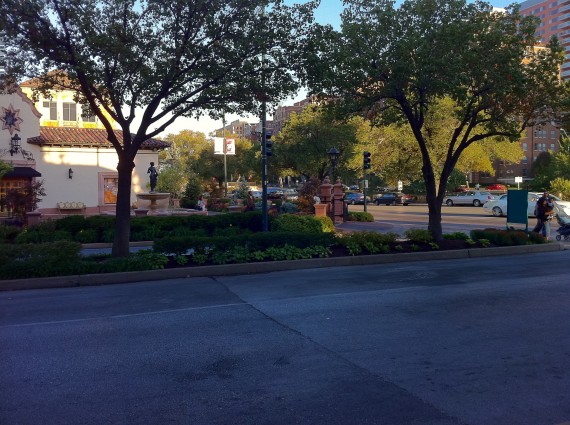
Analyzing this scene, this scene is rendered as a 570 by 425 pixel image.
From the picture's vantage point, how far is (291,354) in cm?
636

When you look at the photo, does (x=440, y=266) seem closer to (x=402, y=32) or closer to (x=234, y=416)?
(x=402, y=32)

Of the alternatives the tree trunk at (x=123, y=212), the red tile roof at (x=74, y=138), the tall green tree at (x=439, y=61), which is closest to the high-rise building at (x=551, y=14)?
the red tile roof at (x=74, y=138)

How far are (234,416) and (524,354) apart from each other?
11.7 feet

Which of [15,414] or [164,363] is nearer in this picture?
[15,414]

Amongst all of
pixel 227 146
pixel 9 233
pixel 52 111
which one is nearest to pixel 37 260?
pixel 9 233

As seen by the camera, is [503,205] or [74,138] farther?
[503,205]

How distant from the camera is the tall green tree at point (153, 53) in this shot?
1208cm

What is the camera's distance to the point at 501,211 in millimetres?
34875

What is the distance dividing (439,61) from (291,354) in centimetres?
1022

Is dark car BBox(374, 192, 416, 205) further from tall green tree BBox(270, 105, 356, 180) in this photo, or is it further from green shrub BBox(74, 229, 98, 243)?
green shrub BBox(74, 229, 98, 243)

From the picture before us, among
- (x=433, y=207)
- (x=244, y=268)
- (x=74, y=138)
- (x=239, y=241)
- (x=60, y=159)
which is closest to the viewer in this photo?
(x=244, y=268)

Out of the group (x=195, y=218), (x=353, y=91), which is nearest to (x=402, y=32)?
(x=353, y=91)

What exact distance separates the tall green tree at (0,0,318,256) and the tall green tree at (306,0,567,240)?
1.26 m

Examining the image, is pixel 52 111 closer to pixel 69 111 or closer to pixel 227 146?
pixel 69 111
